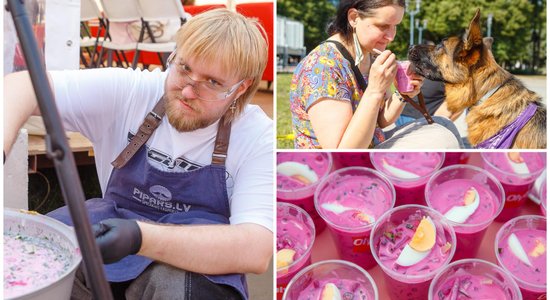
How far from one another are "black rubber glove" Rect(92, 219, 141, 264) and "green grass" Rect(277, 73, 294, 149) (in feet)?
1.80

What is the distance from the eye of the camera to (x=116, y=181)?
1538mm

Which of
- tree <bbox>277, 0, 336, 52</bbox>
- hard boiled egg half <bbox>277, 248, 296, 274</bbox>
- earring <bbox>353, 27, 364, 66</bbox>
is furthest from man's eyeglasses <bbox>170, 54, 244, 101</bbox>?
hard boiled egg half <bbox>277, 248, 296, 274</bbox>

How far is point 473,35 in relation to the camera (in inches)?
62.1

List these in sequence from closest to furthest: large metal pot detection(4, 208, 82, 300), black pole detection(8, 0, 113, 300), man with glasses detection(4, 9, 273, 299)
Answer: black pole detection(8, 0, 113, 300) < large metal pot detection(4, 208, 82, 300) < man with glasses detection(4, 9, 273, 299)

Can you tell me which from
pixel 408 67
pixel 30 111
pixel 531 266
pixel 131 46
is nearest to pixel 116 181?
pixel 30 111

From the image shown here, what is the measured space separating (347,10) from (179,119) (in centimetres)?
54

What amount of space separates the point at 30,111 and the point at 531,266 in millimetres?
1353

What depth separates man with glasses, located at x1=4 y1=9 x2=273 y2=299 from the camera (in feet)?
4.45

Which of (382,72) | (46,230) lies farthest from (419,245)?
(46,230)

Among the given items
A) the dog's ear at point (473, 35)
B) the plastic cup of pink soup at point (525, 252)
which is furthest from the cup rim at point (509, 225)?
the dog's ear at point (473, 35)

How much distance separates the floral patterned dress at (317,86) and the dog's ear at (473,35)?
41cm

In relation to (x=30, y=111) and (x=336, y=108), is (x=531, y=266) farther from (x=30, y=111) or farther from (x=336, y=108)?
(x=30, y=111)

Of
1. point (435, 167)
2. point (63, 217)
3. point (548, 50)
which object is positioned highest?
point (548, 50)

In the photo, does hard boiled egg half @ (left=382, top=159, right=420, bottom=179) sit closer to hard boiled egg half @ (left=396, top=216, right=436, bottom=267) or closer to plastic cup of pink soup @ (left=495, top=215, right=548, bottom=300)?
hard boiled egg half @ (left=396, top=216, right=436, bottom=267)
